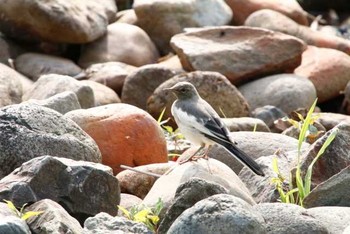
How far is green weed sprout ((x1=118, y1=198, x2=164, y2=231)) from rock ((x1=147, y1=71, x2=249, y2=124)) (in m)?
5.36

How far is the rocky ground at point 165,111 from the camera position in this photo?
23.0 feet

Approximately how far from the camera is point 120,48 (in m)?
15.3

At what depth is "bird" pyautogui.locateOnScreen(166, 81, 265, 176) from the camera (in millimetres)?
8450

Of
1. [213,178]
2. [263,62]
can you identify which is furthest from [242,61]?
[213,178]

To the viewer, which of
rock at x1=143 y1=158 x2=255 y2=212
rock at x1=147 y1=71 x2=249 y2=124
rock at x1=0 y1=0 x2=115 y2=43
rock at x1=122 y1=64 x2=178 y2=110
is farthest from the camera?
rock at x1=0 y1=0 x2=115 y2=43

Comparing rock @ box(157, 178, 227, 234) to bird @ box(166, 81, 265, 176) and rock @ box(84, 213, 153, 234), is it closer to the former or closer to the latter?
rock @ box(84, 213, 153, 234)

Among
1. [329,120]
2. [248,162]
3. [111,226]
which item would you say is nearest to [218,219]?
[111,226]

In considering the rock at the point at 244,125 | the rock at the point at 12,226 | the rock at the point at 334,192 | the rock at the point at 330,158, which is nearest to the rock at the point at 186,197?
the rock at the point at 334,192

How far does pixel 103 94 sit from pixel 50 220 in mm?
6892

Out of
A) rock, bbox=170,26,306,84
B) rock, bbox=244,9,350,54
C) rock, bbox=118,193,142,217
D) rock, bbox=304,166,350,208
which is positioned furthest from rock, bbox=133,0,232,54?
rock, bbox=304,166,350,208

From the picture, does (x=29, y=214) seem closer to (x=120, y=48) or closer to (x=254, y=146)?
(x=254, y=146)

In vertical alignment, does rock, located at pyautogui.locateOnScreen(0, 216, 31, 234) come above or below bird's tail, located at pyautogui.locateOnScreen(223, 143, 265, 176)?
above

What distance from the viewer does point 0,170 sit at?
812cm

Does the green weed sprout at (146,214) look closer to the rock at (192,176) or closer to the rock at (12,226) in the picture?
the rock at (192,176)
